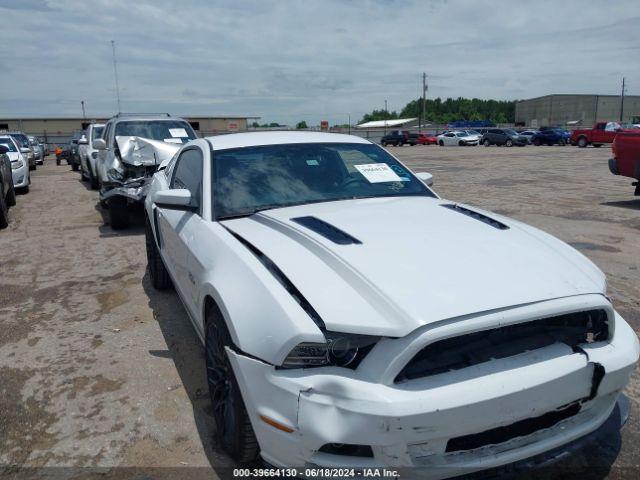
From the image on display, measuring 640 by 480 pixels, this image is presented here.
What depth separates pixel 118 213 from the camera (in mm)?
7754

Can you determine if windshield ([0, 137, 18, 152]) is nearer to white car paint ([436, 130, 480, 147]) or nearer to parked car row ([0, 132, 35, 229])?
parked car row ([0, 132, 35, 229])

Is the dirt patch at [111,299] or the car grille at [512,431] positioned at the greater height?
the car grille at [512,431]

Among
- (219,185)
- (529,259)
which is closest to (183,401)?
(219,185)

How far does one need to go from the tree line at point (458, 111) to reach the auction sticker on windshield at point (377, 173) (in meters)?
130

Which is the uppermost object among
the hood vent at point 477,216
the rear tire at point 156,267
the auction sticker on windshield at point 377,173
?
the auction sticker on windshield at point 377,173

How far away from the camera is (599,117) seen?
8056 centimetres

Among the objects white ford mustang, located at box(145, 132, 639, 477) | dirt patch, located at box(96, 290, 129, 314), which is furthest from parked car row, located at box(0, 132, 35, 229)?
white ford mustang, located at box(145, 132, 639, 477)

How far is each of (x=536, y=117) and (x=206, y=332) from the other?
95393 millimetres

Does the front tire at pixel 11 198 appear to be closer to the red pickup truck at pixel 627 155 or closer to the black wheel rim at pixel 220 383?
the black wheel rim at pixel 220 383

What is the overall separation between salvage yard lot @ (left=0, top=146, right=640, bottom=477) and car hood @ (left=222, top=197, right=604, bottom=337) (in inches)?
40.3

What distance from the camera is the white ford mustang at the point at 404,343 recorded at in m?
1.85

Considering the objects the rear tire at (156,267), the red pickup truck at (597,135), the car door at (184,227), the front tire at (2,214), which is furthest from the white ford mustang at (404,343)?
the red pickup truck at (597,135)

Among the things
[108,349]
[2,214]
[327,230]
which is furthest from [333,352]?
[2,214]

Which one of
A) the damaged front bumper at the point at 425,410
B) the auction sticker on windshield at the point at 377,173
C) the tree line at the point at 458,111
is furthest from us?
the tree line at the point at 458,111
